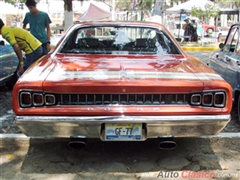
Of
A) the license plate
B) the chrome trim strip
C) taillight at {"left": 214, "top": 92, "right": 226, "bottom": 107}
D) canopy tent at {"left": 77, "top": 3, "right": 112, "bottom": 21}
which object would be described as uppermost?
canopy tent at {"left": 77, "top": 3, "right": 112, "bottom": 21}

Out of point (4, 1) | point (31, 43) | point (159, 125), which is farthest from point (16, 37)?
point (4, 1)

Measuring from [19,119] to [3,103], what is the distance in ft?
10.4

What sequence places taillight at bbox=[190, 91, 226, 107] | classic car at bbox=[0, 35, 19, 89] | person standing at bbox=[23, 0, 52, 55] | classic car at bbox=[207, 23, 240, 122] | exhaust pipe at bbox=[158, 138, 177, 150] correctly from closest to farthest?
taillight at bbox=[190, 91, 226, 107], exhaust pipe at bbox=[158, 138, 177, 150], classic car at bbox=[207, 23, 240, 122], classic car at bbox=[0, 35, 19, 89], person standing at bbox=[23, 0, 52, 55]

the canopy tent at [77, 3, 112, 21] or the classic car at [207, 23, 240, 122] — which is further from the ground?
the canopy tent at [77, 3, 112, 21]

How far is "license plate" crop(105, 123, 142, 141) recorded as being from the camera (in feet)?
10.0

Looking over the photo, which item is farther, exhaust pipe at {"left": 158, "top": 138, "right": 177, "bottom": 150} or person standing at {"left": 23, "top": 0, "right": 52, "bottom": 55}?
person standing at {"left": 23, "top": 0, "right": 52, "bottom": 55}

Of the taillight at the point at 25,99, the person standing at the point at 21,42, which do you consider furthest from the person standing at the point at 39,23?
the taillight at the point at 25,99

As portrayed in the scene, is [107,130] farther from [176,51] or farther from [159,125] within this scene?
[176,51]

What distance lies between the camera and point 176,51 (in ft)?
14.4

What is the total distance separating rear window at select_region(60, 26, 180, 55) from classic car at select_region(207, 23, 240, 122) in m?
1.01

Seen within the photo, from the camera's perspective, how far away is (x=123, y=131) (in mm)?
3074

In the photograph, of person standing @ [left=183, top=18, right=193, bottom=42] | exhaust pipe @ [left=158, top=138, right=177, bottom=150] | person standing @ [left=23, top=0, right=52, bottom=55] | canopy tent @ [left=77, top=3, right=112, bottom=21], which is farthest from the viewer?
canopy tent @ [left=77, top=3, right=112, bottom=21]

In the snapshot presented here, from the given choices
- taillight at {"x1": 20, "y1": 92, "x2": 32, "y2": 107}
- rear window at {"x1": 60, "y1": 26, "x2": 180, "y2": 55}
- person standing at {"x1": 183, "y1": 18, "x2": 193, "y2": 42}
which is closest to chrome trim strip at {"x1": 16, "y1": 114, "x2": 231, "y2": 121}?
taillight at {"x1": 20, "y1": 92, "x2": 32, "y2": 107}

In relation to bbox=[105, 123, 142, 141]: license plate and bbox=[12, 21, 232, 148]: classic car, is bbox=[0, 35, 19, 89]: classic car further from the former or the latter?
bbox=[105, 123, 142, 141]: license plate
